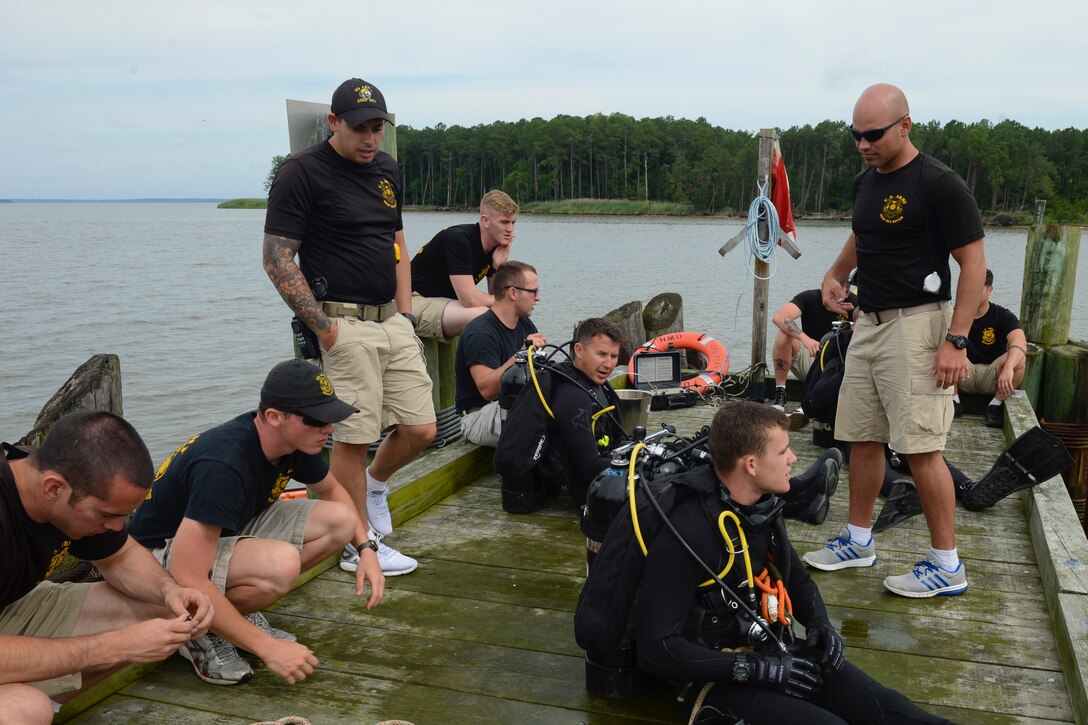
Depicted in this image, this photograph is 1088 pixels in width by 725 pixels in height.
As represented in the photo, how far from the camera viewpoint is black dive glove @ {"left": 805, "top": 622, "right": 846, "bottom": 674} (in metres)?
2.63

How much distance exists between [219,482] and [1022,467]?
148 inches

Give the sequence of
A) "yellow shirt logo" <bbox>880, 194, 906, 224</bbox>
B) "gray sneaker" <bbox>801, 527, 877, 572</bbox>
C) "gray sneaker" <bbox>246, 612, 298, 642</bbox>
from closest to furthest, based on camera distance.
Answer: "gray sneaker" <bbox>246, 612, 298, 642</bbox>, "yellow shirt logo" <bbox>880, 194, 906, 224</bbox>, "gray sneaker" <bbox>801, 527, 877, 572</bbox>

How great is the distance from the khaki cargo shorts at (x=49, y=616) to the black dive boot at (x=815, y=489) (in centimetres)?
229

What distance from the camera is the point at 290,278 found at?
394 cm

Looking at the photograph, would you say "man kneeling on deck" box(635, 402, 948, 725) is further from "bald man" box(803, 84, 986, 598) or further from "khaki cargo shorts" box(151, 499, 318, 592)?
"khaki cargo shorts" box(151, 499, 318, 592)

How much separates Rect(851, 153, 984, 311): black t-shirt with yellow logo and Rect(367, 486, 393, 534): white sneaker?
2.32m

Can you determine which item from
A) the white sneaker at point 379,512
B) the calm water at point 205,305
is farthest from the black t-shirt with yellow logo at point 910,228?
the calm water at point 205,305

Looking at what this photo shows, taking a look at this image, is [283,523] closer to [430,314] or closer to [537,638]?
[537,638]

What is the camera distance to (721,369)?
8148 mm

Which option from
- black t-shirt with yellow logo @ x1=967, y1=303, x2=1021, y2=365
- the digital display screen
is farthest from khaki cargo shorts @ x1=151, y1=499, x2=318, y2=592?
black t-shirt with yellow logo @ x1=967, y1=303, x2=1021, y2=365

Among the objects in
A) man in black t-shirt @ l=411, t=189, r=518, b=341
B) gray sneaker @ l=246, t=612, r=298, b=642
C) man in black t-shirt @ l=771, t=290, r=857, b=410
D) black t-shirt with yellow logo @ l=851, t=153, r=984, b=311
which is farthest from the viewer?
man in black t-shirt @ l=771, t=290, r=857, b=410

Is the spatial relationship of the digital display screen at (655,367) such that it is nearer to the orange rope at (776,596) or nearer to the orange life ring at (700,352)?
the orange life ring at (700,352)

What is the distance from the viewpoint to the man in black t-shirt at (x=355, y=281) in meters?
3.98

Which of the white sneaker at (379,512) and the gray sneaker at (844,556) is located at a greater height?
the white sneaker at (379,512)
